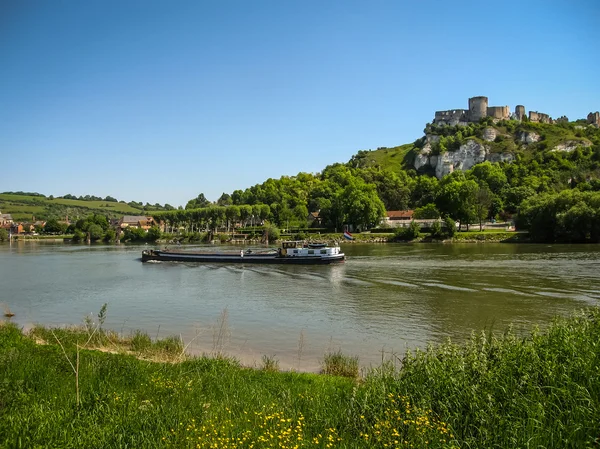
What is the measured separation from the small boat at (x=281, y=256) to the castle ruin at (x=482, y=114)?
150971 mm

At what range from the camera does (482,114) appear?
189m

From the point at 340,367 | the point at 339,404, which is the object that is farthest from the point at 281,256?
the point at 339,404

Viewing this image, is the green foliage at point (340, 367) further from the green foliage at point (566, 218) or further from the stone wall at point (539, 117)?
the stone wall at point (539, 117)

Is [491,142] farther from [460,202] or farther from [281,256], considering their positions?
[281,256]

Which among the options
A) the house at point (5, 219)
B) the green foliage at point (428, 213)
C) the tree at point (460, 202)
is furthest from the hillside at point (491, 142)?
the house at point (5, 219)

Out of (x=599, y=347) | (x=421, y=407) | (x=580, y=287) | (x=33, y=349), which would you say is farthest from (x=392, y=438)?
(x=580, y=287)

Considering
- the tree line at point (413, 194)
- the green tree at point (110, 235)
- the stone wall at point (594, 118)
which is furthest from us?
the stone wall at point (594, 118)

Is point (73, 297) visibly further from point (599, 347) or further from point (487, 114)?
point (487, 114)

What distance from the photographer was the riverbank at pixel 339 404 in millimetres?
7113

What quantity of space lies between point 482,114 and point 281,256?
525ft

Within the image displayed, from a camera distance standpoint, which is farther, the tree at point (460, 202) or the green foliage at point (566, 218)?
the tree at point (460, 202)

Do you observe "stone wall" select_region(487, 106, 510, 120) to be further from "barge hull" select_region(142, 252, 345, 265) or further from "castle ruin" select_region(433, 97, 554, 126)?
"barge hull" select_region(142, 252, 345, 265)

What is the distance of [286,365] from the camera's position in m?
16.0

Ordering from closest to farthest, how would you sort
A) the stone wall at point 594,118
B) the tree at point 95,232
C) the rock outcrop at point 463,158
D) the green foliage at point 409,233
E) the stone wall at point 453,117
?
1. the green foliage at point 409,233
2. the tree at point 95,232
3. the rock outcrop at point 463,158
4. the stone wall at point 594,118
5. the stone wall at point 453,117
